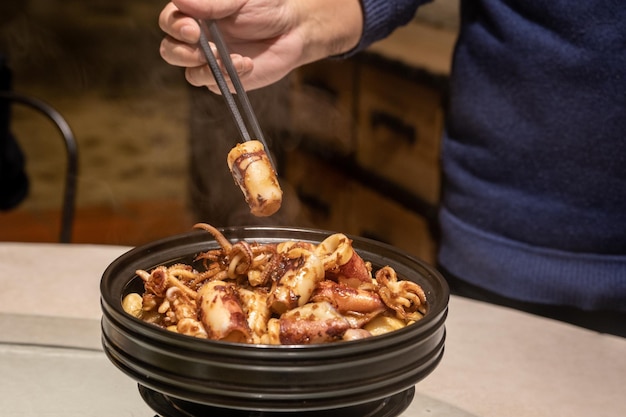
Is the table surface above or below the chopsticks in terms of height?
below

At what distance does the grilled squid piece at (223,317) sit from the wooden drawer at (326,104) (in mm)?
2899

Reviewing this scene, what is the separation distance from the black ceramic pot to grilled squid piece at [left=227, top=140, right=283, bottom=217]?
21 cm

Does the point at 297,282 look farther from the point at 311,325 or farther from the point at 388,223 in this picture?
the point at 388,223

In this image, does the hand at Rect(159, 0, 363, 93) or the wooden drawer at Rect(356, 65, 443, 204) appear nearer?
the hand at Rect(159, 0, 363, 93)

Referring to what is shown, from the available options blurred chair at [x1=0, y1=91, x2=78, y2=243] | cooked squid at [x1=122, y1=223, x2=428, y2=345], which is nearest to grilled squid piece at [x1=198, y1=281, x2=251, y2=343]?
cooked squid at [x1=122, y1=223, x2=428, y2=345]

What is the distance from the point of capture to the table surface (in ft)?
3.66

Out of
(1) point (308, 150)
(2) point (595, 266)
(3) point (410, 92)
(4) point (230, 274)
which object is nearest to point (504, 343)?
(2) point (595, 266)

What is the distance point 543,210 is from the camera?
5.95 feet

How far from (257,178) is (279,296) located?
19 cm

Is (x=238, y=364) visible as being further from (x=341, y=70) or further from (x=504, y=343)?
(x=341, y=70)

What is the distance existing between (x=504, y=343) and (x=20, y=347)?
811mm

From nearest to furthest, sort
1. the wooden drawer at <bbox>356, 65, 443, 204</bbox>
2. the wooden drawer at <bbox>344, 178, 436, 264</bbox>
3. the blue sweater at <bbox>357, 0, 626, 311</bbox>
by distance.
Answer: the blue sweater at <bbox>357, 0, 626, 311</bbox> < the wooden drawer at <bbox>356, 65, 443, 204</bbox> < the wooden drawer at <bbox>344, 178, 436, 264</bbox>

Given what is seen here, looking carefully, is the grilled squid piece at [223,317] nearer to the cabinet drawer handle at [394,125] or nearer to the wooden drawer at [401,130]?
the wooden drawer at [401,130]

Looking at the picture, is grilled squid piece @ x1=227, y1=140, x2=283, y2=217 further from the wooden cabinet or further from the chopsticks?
the wooden cabinet
